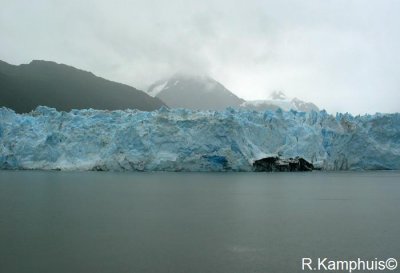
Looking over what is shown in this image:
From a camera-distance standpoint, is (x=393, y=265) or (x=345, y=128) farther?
(x=345, y=128)

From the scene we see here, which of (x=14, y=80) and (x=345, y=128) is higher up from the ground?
(x=14, y=80)

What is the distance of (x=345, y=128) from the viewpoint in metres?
28.7

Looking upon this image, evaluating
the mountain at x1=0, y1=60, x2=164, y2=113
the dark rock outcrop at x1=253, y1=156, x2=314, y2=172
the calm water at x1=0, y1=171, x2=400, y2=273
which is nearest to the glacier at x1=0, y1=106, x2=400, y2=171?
the dark rock outcrop at x1=253, y1=156, x2=314, y2=172

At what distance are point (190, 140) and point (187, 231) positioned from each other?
18621 mm

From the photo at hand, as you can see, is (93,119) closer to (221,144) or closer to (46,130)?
(46,130)

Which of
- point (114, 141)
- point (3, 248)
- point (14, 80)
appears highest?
point (14, 80)

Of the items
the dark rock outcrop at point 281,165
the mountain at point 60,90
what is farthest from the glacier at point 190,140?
the mountain at point 60,90

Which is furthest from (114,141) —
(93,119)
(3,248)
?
(3,248)

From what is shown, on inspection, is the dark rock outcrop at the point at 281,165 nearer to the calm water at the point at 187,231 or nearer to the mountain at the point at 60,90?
the calm water at the point at 187,231

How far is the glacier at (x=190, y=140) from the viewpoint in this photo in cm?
2712

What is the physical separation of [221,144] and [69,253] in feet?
68.0

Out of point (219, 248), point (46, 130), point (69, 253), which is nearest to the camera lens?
point (69, 253)

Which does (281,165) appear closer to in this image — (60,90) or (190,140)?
(190,140)

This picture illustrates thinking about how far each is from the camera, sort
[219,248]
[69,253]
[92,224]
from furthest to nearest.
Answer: [92,224] < [219,248] < [69,253]
